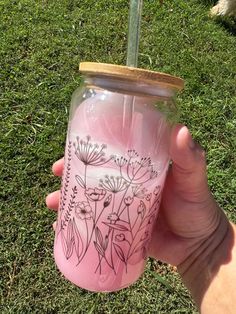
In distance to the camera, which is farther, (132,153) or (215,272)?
(215,272)

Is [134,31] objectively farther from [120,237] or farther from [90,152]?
[120,237]

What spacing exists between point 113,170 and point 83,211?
16 centimetres

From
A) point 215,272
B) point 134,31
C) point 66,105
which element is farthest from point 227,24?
point 134,31

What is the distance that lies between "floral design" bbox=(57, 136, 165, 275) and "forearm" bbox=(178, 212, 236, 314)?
0.42m

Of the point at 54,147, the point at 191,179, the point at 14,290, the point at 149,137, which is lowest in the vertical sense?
the point at 14,290

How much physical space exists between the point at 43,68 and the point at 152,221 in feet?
6.21

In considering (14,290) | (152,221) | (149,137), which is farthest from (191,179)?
(14,290)

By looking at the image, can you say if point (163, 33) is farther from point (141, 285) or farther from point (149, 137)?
point (149, 137)

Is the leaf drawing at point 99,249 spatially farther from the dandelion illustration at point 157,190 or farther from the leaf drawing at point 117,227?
the dandelion illustration at point 157,190

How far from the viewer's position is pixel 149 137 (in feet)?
4.44

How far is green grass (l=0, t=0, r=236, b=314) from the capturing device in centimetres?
247

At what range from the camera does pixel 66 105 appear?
9.84 feet

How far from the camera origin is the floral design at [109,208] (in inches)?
53.7

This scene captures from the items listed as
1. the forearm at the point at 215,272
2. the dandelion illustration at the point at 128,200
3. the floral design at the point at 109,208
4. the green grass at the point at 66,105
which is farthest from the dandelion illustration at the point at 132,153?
the green grass at the point at 66,105
